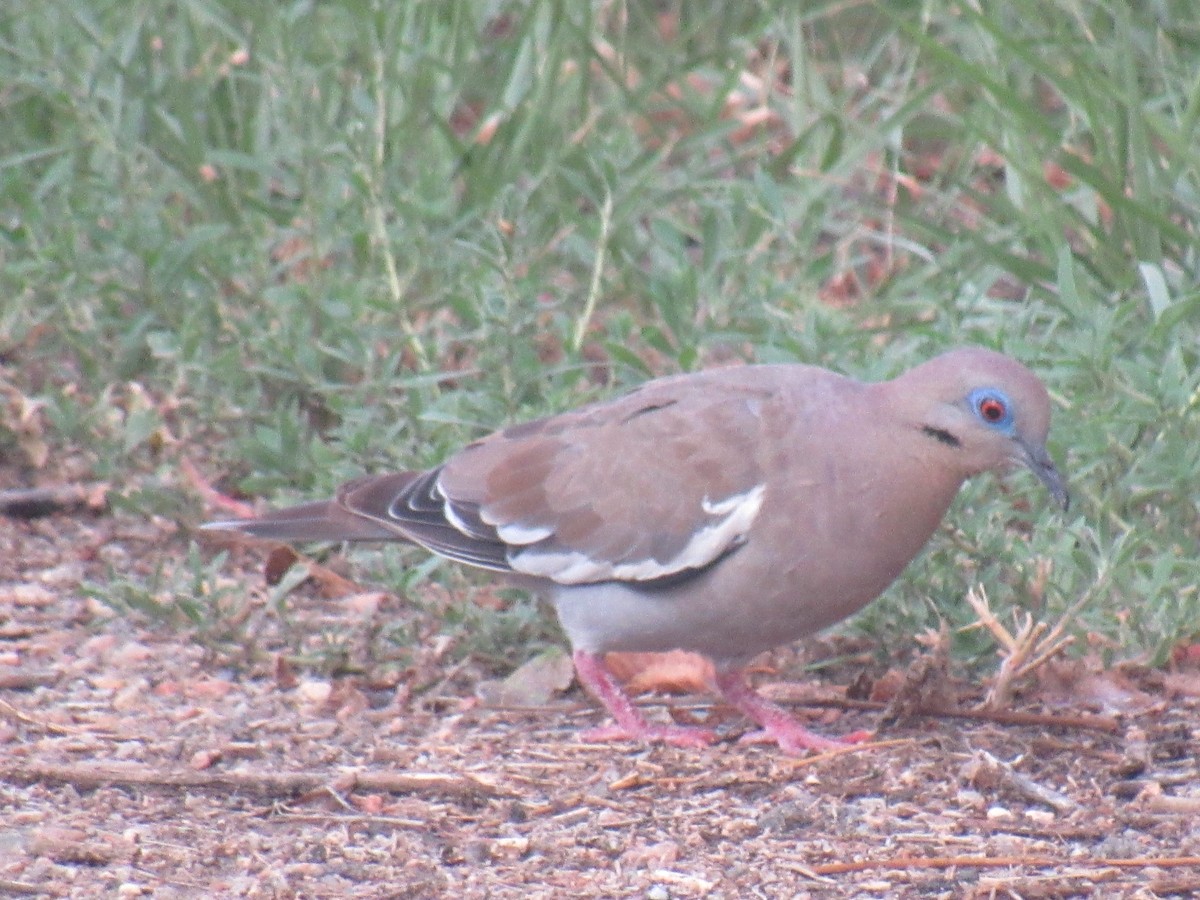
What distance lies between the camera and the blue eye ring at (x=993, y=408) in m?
3.49

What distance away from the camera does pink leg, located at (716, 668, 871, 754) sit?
359 centimetres

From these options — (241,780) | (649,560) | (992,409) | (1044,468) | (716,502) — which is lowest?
(241,780)

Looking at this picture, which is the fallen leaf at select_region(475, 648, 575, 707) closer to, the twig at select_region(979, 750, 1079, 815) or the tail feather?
the tail feather

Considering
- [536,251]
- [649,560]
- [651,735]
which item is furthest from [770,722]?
[536,251]

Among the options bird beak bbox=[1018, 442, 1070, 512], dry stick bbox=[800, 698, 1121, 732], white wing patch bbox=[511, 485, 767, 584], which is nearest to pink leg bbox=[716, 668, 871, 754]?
dry stick bbox=[800, 698, 1121, 732]

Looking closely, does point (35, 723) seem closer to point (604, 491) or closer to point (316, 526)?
point (316, 526)

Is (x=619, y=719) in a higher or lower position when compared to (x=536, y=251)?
lower

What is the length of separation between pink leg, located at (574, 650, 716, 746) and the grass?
0.49m

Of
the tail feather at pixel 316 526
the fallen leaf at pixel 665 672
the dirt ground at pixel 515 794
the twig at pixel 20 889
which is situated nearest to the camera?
the twig at pixel 20 889

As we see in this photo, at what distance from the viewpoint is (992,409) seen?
11.5ft

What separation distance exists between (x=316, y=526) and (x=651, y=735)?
2.97ft

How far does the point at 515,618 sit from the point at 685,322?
832mm

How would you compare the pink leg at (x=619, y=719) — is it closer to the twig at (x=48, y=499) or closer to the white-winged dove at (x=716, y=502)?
the white-winged dove at (x=716, y=502)

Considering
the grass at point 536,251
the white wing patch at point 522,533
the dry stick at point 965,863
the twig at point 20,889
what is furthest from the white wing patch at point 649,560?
the twig at point 20,889
